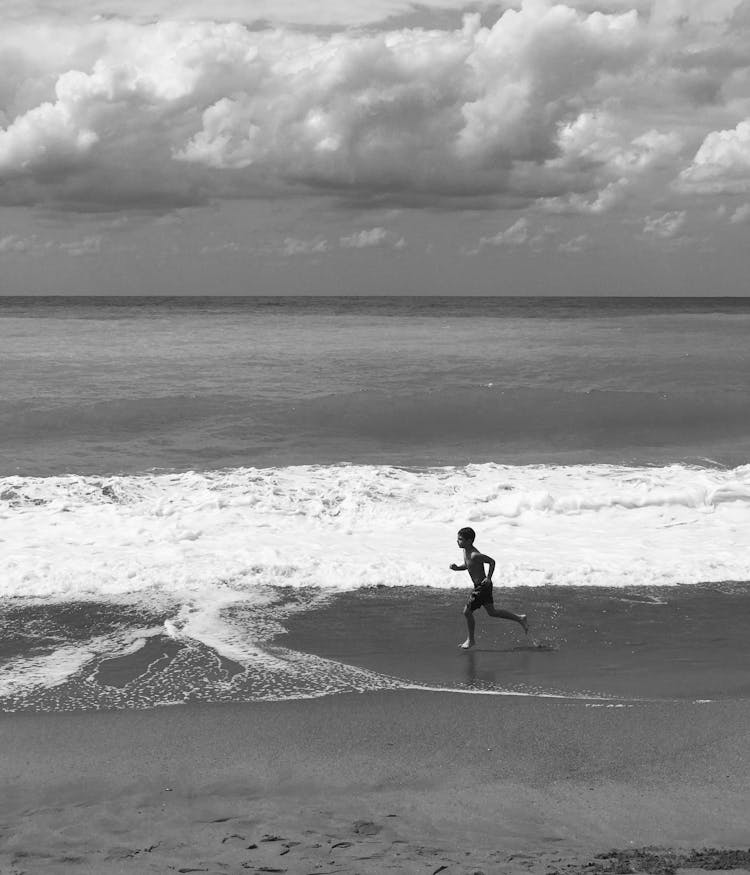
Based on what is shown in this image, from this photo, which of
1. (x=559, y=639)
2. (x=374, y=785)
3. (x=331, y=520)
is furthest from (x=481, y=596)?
(x=331, y=520)

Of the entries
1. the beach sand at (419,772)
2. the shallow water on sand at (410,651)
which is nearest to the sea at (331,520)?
the shallow water on sand at (410,651)

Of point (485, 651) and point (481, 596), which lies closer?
point (485, 651)

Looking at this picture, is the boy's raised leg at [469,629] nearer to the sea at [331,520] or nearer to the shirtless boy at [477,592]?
the shirtless boy at [477,592]

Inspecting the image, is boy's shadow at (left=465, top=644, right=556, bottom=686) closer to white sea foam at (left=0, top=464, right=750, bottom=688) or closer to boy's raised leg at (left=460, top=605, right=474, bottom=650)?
boy's raised leg at (left=460, top=605, right=474, bottom=650)

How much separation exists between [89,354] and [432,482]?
85.9 ft

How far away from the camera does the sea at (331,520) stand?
8195 mm

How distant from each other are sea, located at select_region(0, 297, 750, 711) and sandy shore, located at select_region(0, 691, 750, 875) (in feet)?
1.66

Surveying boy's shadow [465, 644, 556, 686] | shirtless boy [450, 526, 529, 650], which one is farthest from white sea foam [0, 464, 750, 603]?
boy's shadow [465, 644, 556, 686]

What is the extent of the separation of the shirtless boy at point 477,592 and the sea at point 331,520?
0.81 ft

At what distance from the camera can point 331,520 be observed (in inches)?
519

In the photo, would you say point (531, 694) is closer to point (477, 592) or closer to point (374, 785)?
point (477, 592)

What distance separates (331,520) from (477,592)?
4675 millimetres

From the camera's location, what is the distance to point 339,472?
Result: 16.2 metres

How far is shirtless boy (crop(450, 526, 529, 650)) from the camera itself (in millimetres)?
8602
